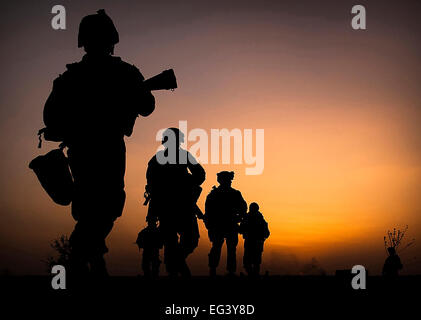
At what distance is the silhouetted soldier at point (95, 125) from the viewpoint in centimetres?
516

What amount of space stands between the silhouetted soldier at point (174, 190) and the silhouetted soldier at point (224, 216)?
3148mm

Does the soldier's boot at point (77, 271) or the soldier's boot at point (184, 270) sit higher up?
the soldier's boot at point (77, 271)

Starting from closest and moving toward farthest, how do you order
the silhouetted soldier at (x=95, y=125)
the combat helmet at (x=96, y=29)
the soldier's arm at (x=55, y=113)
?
1. the silhouetted soldier at (x=95, y=125)
2. the soldier's arm at (x=55, y=113)
3. the combat helmet at (x=96, y=29)

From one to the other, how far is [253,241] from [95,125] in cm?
943

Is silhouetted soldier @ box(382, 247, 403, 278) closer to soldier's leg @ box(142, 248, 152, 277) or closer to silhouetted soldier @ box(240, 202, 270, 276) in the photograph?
silhouetted soldier @ box(240, 202, 270, 276)

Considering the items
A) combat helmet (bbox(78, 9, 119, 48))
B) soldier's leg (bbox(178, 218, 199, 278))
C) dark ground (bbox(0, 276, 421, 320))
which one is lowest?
dark ground (bbox(0, 276, 421, 320))

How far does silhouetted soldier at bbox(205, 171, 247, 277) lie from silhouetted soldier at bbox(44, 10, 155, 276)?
6996 millimetres

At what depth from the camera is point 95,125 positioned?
5305 mm

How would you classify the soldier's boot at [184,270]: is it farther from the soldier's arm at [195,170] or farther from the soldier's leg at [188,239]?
the soldier's arm at [195,170]

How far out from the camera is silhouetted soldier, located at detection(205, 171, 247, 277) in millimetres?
12391

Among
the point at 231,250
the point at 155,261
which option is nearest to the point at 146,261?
the point at 155,261

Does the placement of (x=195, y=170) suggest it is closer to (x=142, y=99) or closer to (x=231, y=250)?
(x=142, y=99)

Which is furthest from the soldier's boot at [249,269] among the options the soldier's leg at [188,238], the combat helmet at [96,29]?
the combat helmet at [96,29]

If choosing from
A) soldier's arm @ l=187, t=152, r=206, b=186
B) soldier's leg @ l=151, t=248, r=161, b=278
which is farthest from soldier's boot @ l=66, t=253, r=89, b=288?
soldier's leg @ l=151, t=248, r=161, b=278
